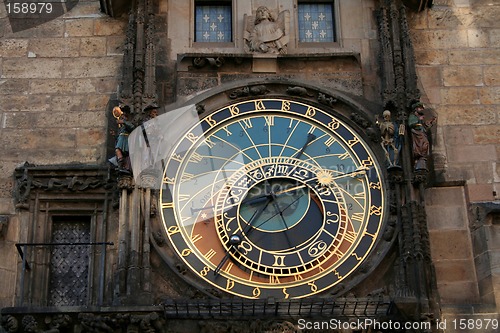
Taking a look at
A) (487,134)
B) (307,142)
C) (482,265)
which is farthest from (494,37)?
(482,265)

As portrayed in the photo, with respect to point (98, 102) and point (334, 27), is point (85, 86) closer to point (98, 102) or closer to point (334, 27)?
point (98, 102)

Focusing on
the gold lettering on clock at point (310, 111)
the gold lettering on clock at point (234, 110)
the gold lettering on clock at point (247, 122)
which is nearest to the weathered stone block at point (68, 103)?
the gold lettering on clock at point (234, 110)

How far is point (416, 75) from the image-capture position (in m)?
12.7

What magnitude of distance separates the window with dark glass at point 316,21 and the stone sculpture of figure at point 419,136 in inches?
61.4

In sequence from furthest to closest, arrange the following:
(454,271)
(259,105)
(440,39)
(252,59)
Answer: (440,39), (252,59), (259,105), (454,271)

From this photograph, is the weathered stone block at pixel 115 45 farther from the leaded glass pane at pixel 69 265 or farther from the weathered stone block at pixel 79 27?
the leaded glass pane at pixel 69 265

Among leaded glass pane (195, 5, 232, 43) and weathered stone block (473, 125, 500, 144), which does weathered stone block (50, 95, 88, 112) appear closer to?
leaded glass pane (195, 5, 232, 43)

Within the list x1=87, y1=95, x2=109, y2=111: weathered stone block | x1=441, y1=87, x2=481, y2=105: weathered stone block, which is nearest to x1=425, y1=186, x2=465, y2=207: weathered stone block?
x1=441, y1=87, x2=481, y2=105: weathered stone block

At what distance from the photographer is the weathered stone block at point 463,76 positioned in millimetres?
12945

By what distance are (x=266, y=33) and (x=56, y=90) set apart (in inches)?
98.4

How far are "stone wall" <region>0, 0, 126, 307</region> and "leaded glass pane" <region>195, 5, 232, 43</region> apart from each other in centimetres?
90

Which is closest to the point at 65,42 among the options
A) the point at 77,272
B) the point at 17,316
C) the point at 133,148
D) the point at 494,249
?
the point at 133,148

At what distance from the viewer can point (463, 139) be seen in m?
12.6

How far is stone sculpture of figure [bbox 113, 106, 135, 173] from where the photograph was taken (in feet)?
38.7
